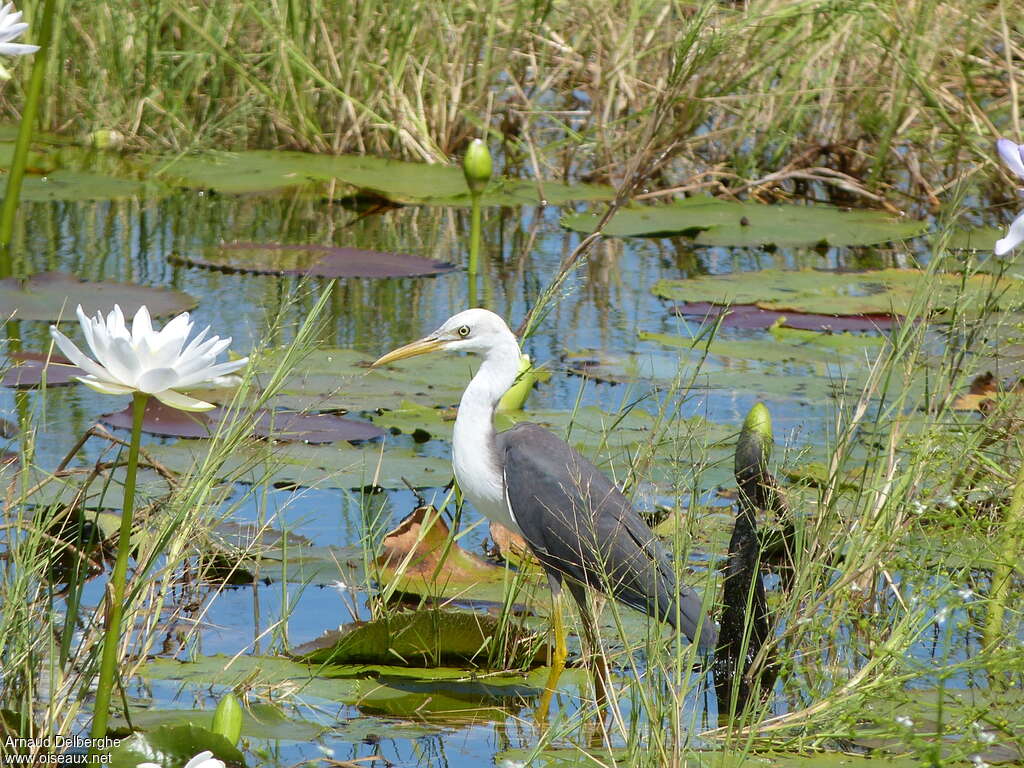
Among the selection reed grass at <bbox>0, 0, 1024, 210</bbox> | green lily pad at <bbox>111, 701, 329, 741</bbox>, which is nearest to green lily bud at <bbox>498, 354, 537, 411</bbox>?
green lily pad at <bbox>111, 701, 329, 741</bbox>

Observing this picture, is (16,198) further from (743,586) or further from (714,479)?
(743,586)

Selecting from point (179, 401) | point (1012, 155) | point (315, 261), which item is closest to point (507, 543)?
point (179, 401)

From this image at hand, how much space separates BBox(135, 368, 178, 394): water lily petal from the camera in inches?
66.9

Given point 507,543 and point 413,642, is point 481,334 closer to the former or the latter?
point 507,543

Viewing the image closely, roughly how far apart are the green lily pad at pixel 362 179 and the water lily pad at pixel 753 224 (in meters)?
0.50

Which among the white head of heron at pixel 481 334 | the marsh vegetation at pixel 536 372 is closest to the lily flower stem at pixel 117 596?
the marsh vegetation at pixel 536 372

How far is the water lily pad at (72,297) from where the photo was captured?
177 inches

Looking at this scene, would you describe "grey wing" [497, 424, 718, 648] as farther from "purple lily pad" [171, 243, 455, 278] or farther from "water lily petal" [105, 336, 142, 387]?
"purple lily pad" [171, 243, 455, 278]

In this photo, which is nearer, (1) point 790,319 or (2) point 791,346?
(2) point 791,346

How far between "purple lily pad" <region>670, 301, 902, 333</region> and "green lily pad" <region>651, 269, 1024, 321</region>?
0.08 feet

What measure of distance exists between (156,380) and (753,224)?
184 inches

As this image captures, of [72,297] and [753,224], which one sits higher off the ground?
[753,224]

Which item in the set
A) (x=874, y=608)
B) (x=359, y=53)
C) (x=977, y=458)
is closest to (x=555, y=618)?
(x=874, y=608)

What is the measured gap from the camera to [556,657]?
272 centimetres
